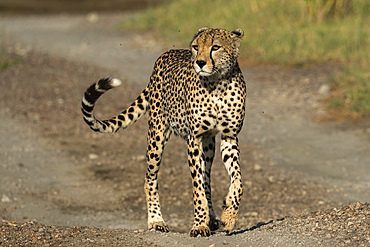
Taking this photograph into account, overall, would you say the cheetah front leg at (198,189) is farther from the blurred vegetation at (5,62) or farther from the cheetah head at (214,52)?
the blurred vegetation at (5,62)

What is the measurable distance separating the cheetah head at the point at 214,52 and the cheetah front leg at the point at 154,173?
91cm

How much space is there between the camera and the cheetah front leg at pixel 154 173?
591 cm

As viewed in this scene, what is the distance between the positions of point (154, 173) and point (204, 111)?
971 millimetres

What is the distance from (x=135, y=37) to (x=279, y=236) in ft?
41.4

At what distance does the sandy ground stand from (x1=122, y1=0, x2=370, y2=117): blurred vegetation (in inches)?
16.2

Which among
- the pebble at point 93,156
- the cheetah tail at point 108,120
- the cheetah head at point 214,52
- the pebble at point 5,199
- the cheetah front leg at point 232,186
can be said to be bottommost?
the pebble at point 5,199

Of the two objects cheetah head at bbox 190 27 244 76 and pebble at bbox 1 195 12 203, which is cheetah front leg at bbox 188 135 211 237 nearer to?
cheetah head at bbox 190 27 244 76

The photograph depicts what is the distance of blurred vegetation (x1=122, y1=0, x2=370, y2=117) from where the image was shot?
441 inches

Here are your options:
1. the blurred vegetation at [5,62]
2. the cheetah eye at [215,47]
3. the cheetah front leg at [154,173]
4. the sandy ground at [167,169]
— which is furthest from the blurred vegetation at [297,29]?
the cheetah eye at [215,47]

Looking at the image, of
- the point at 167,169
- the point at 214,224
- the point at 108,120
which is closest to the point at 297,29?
the point at 167,169

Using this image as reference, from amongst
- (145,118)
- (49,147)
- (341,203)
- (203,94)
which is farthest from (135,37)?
(203,94)

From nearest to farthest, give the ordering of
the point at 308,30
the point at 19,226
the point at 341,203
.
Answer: the point at 19,226 < the point at 341,203 < the point at 308,30

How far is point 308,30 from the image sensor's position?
14.1 m

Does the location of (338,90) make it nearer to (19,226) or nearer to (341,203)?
(341,203)
